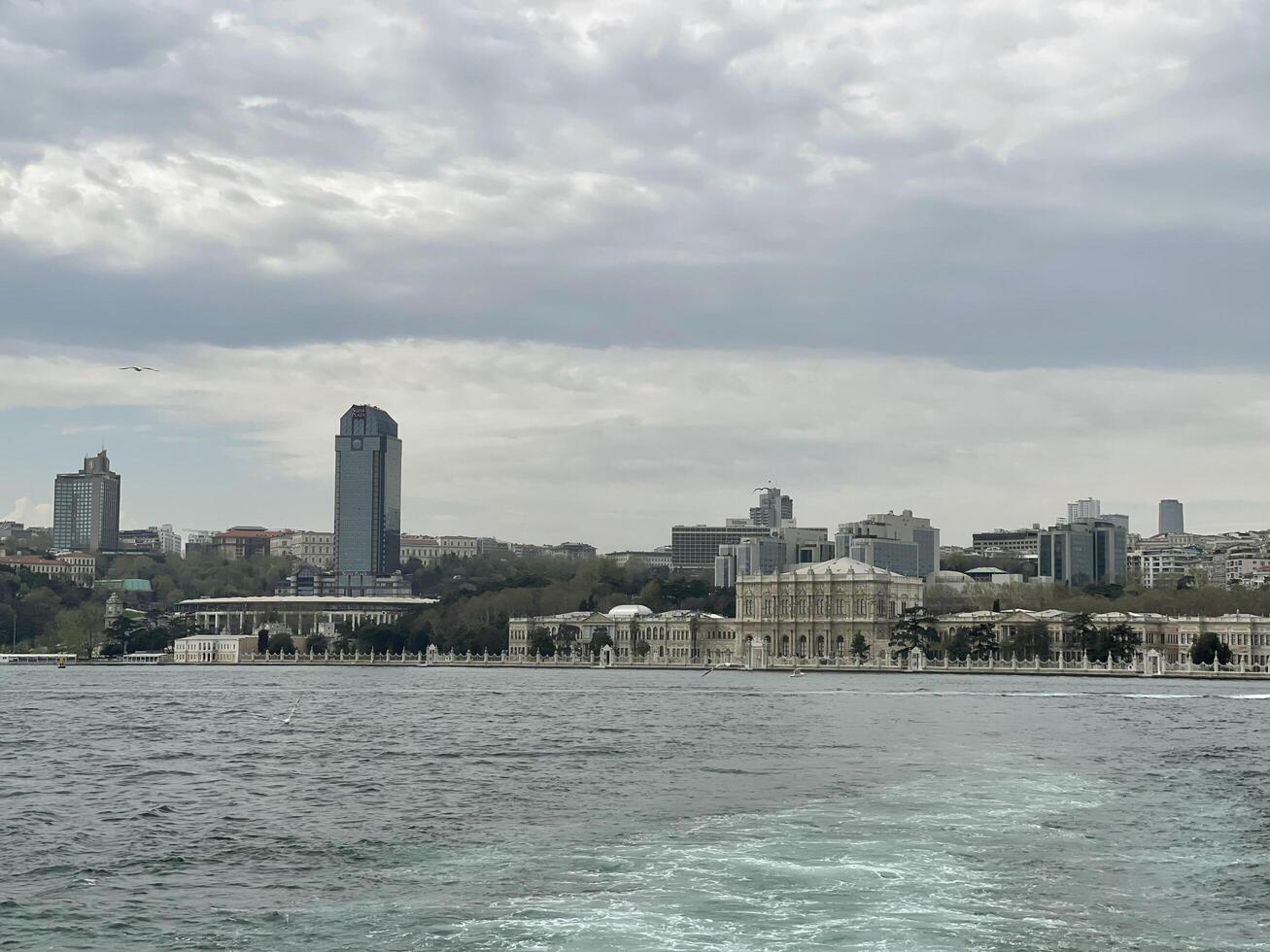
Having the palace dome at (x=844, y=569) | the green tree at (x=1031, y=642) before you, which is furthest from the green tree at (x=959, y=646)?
the palace dome at (x=844, y=569)

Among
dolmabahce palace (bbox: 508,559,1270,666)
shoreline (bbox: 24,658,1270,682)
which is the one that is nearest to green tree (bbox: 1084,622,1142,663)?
shoreline (bbox: 24,658,1270,682)

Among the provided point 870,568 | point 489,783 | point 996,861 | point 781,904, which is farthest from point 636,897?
point 870,568

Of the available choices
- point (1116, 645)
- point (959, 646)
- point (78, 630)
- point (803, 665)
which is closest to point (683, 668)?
point (803, 665)

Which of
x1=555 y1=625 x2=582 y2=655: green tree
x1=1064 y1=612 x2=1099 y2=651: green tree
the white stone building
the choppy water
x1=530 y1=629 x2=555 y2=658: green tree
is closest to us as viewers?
the choppy water

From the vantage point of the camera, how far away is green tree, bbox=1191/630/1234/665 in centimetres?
12000

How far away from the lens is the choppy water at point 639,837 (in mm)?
18172

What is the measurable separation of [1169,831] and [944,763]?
11268 mm

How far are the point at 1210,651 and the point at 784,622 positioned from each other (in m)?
44.4

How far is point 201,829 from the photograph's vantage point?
26609 mm

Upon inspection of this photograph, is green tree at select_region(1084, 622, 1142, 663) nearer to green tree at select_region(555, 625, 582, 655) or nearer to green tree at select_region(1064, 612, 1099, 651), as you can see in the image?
green tree at select_region(1064, 612, 1099, 651)

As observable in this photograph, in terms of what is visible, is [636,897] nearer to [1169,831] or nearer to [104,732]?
[1169,831]

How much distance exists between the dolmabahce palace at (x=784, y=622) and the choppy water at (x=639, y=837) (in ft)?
318

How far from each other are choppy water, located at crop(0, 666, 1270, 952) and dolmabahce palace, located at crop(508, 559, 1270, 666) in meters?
96.9

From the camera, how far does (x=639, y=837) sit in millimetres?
24625
